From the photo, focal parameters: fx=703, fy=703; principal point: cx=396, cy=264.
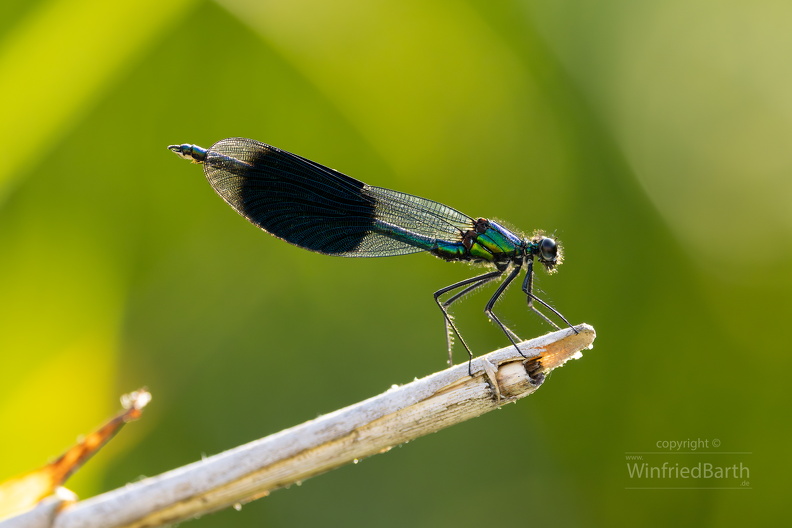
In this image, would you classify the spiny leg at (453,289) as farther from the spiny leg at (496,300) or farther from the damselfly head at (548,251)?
the damselfly head at (548,251)

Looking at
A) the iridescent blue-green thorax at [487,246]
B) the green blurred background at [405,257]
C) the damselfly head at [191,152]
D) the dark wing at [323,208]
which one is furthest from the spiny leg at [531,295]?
the damselfly head at [191,152]

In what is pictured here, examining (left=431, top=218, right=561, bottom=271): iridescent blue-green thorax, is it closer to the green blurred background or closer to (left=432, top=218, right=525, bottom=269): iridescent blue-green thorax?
(left=432, top=218, right=525, bottom=269): iridescent blue-green thorax

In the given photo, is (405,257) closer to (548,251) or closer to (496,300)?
(496,300)

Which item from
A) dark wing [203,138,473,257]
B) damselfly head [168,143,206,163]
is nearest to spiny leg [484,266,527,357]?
Result: dark wing [203,138,473,257]

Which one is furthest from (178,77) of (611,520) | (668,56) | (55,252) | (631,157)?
(611,520)

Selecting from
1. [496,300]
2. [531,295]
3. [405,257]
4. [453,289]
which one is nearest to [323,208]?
[405,257]

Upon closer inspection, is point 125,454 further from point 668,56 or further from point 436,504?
point 668,56
